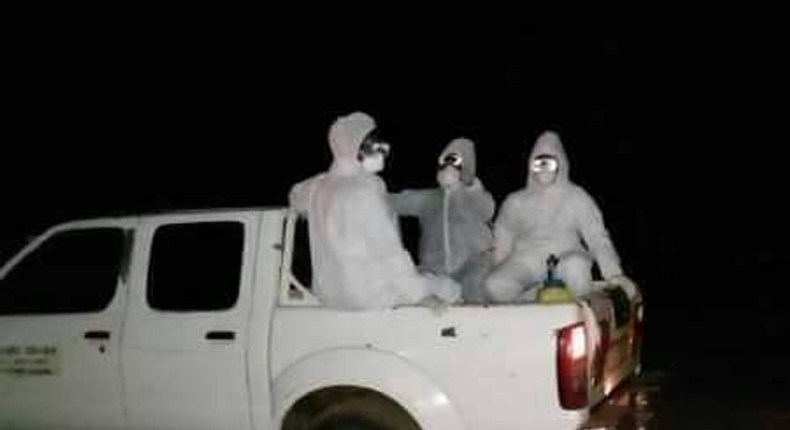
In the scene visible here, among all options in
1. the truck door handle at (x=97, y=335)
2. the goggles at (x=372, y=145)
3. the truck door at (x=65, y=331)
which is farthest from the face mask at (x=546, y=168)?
the truck door handle at (x=97, y=335)

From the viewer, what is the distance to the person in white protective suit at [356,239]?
5.32 m

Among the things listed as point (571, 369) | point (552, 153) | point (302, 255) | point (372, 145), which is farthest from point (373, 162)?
point (571, 369)

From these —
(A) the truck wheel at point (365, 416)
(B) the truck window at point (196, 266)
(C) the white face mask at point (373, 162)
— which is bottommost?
(A) the truck wheel at point (365, 416)

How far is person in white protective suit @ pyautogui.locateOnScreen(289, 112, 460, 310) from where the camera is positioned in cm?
532

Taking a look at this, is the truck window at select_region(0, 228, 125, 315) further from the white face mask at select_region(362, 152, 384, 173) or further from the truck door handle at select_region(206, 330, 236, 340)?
the white face mask at select_region(362, 152, 384, 173)

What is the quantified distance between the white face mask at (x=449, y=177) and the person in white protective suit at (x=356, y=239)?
161 centimetres

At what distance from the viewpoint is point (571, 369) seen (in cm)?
492

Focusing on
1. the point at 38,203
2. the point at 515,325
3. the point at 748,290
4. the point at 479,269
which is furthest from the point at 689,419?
the point at 38,203

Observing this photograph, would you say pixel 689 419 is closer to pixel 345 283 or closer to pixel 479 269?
pixel 479 269

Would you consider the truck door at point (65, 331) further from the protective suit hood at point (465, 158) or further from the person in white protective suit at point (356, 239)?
the protective suit hood at point (465, 158)

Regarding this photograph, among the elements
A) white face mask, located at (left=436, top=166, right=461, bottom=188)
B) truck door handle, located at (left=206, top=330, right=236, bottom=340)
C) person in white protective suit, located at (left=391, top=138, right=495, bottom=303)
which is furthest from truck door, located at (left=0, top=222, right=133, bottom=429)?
white face mask, located at (left=436, top=166, right=461, bottom=188)

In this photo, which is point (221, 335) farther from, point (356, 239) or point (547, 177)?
point (547, 177)

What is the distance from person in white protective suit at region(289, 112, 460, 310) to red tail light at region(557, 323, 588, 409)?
590mm

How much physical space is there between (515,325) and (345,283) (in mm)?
851
